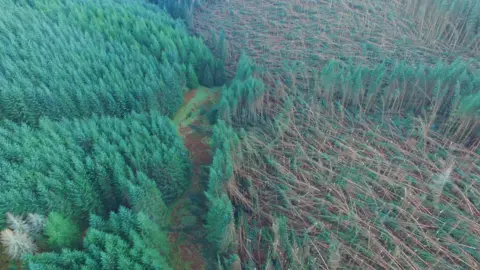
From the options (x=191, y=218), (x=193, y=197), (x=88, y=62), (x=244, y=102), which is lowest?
(x=191, y=218)

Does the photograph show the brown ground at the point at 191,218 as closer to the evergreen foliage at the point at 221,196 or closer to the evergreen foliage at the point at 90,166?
the evergreen foliage at the point at 90,166

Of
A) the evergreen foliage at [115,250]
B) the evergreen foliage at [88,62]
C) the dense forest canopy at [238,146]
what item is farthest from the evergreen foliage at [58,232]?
the evergreen foliage at [88,62]

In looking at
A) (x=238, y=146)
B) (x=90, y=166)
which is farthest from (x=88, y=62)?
(x=238, y=146)

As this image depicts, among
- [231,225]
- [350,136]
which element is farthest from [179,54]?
[231,225]

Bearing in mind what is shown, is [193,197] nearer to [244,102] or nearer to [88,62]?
[244,102]

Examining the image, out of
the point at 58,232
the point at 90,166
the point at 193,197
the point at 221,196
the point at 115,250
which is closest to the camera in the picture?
the point at 115,250

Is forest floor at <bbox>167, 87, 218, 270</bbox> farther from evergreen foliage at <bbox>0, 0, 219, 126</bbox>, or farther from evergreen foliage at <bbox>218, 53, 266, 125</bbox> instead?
evergreen foliage at <bbox>218, 53, 266, 125</bbox>
